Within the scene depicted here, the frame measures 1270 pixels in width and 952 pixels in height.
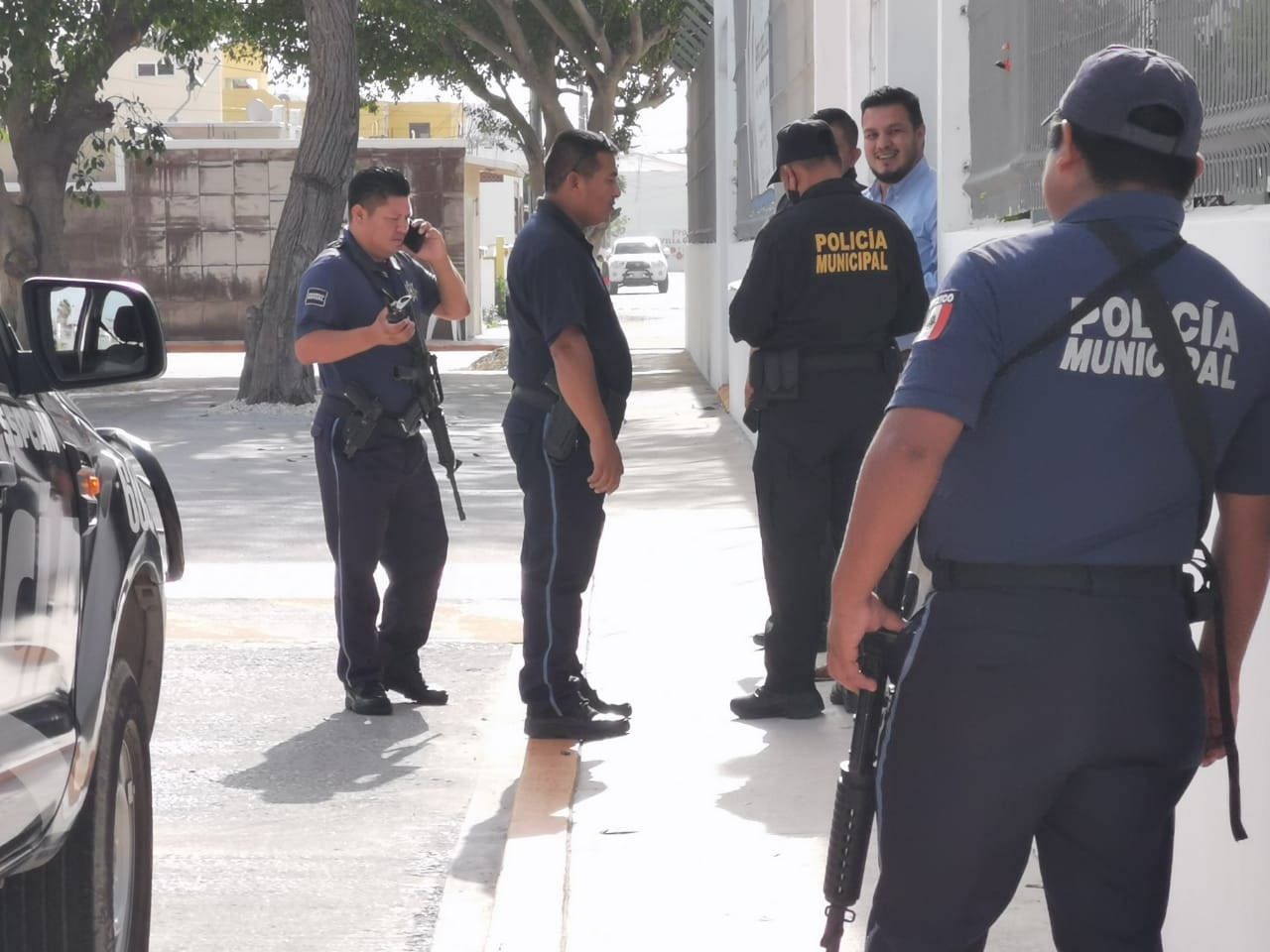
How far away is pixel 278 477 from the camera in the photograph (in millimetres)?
13570

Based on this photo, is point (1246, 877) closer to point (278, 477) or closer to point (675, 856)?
point (675, 856)

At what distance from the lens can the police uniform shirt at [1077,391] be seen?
2.65m

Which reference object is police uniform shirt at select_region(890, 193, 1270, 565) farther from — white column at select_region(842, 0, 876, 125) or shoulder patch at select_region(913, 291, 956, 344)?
white column at select_region(842, 0, 876, 125)

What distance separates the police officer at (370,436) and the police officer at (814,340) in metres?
1.25

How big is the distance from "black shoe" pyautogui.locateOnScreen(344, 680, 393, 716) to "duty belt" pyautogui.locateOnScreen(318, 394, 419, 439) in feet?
3.00

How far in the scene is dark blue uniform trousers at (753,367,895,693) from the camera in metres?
5.89

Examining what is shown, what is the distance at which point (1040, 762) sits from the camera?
2.70m

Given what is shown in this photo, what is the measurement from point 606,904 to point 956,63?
329cm

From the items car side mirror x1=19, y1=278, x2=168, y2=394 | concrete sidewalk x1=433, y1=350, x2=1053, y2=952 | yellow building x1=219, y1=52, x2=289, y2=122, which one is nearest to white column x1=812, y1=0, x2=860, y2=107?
concrete sidewalk x1=433, y1=350, x2=1053, y2=952

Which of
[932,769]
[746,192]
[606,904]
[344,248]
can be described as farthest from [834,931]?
[746,192]

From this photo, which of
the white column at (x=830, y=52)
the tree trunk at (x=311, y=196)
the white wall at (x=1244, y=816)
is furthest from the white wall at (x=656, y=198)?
the white wall at (x=1244, y=816)

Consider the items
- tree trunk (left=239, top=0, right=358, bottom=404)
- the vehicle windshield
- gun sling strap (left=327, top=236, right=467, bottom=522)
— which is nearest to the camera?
gun sling strap (left=327, top=236, right=467, bottom=522)

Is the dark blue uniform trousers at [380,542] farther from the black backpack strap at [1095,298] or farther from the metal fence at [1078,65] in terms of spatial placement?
the black backpack strap at [1095,298]

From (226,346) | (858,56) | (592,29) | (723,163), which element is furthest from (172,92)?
(858,56)
